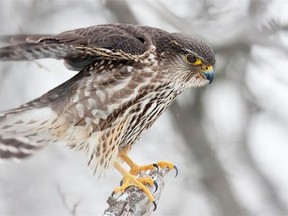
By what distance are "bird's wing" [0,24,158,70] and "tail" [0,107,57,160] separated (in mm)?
497

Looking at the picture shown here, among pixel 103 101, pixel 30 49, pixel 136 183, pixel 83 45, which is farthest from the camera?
pixel 103 101

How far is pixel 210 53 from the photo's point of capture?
845 cm

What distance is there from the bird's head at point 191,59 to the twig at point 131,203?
2.93ft

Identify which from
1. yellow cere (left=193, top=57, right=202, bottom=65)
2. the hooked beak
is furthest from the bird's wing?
the hooked beak

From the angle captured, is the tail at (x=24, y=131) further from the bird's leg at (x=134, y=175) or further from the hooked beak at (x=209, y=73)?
the hooked beak at (x=209, y=73)

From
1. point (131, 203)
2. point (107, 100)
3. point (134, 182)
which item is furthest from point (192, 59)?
point (131, 203)

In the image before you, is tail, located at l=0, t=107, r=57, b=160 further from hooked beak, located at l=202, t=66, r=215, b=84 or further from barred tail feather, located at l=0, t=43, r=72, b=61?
hooked beak, located at l=202, t=66, r=215, b=84

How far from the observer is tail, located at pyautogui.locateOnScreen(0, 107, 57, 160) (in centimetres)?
816

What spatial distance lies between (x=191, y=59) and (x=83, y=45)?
1.07m

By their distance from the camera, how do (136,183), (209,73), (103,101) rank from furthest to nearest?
(209,73) → (103,101) → (136,183)

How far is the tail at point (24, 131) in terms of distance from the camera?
8164mm

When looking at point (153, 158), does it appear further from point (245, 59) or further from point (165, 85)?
point (165, 85)

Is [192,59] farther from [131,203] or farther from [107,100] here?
[131,203]

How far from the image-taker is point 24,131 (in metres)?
8.30
